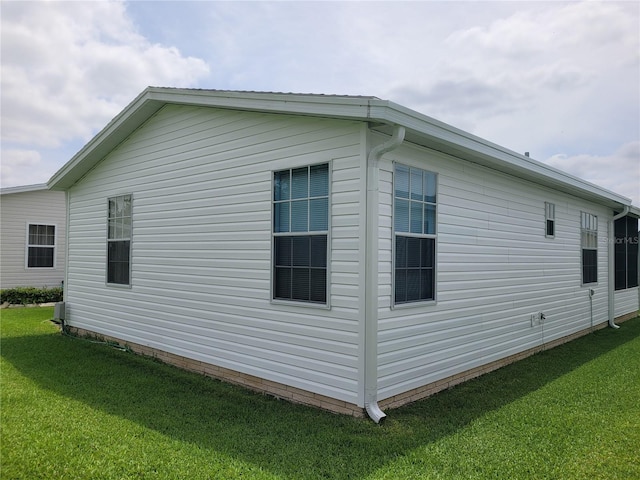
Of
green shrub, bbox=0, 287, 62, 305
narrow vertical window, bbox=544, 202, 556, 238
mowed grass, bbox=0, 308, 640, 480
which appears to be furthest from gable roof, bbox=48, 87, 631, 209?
green shrub, bbox=0, 287, 62, 305

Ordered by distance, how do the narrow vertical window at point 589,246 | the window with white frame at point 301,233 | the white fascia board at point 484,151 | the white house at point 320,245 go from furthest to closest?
the narrow vertical window at point 589,246 → the window with white frame at point 301,233 → the white house at point 320,245 → the white fascia board at point 484,151

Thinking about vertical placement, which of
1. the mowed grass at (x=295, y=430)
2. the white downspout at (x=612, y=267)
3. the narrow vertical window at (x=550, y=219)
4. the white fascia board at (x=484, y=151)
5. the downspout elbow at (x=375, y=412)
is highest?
the white fascia board at (x=484, y=151)

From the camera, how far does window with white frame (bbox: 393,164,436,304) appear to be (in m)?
4.81

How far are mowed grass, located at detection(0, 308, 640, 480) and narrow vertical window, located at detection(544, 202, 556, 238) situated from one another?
273 cm

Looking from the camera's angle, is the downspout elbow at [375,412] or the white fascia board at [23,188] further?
the white fascia board at [23,188]

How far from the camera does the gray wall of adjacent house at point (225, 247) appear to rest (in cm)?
453

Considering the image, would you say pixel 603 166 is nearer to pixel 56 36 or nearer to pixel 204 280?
pixel 204 280

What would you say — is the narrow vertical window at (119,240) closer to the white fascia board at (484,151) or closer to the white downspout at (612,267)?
the white fascia board at (484,151)

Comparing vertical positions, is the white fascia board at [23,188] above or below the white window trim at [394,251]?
above

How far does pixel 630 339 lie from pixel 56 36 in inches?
459

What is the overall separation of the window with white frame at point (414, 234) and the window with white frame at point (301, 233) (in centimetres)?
79

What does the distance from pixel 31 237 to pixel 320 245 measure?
13296 millimetres

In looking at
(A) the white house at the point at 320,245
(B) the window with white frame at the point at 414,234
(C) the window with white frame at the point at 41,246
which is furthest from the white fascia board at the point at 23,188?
(B) the window with white frame at the point at 414,234

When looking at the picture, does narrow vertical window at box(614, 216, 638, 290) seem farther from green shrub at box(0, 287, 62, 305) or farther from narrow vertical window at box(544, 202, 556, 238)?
green shrub at box(0, 287, 62, 305)
